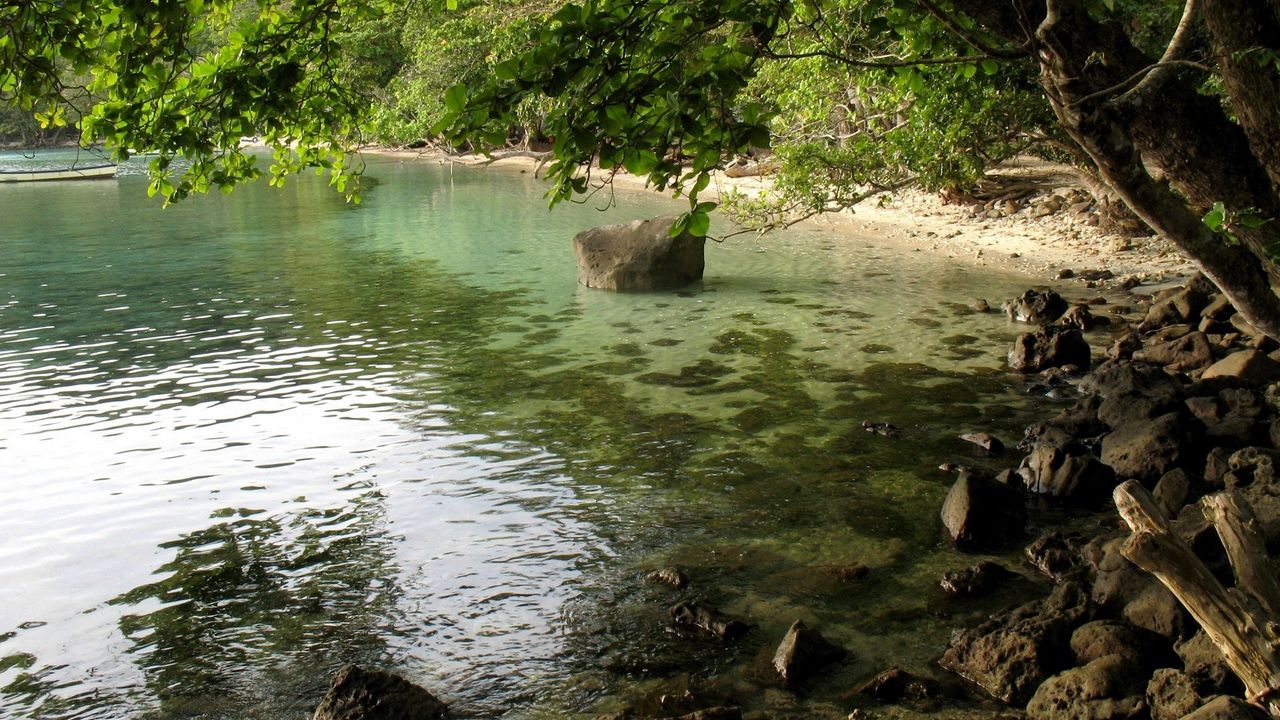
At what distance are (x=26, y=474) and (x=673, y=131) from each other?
10.8 meters

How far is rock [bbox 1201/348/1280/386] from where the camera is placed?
1352 centimetres

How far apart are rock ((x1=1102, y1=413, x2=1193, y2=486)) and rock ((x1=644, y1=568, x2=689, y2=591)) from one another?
15.6ft

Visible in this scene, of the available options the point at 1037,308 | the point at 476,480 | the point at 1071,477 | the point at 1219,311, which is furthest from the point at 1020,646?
the point at 1037,308

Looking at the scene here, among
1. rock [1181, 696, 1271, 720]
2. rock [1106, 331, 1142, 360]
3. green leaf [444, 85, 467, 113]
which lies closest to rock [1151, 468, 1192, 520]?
rock [1181, 696, 1271, 720]

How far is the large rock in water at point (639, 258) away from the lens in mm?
23406

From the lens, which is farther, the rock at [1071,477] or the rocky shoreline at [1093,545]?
the rock at [1071,477]

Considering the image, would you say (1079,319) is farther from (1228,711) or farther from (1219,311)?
(1228,711)

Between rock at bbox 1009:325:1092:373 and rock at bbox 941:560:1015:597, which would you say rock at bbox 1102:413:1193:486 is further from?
rock at bbox 1009:325:1092:373

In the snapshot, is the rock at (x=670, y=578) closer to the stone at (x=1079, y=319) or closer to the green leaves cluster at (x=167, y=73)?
the green leaves cluster at (x=167, y=73)

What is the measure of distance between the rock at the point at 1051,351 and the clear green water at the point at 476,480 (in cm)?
53

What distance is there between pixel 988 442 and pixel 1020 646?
5372mm

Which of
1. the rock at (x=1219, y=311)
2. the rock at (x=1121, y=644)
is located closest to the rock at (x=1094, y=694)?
the rock at (x=1121, y=644)

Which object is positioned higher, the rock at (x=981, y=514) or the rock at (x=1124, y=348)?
the rock at (x=1124, y=348)

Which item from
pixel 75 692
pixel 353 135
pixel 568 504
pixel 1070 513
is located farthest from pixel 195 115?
pixel 1070 513
